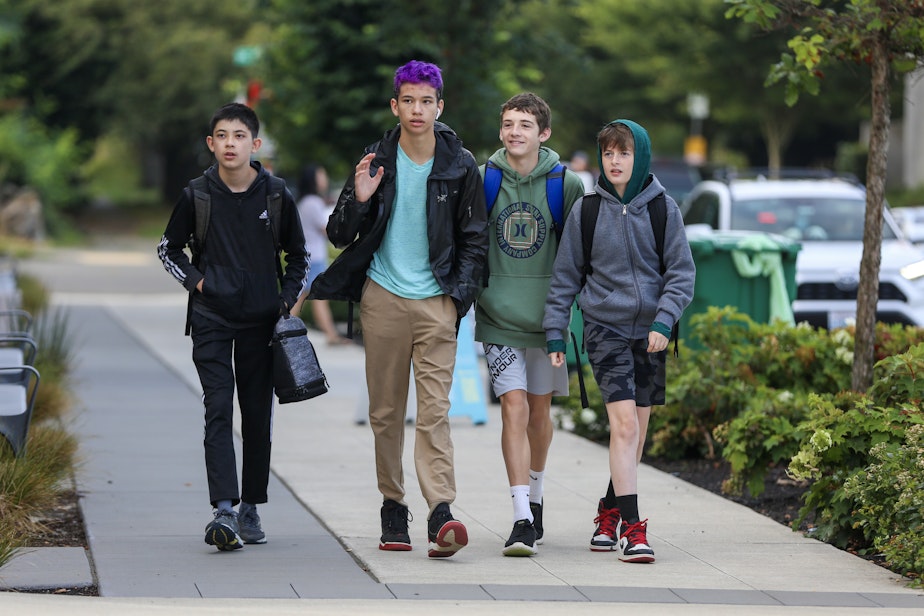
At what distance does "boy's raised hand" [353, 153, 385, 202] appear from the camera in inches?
252

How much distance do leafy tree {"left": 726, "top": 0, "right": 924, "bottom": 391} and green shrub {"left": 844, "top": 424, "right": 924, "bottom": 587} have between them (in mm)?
1468

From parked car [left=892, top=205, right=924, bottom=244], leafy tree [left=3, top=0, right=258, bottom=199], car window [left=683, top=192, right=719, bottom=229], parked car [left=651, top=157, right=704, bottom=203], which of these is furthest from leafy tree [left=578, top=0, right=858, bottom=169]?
car window [left=683, top=192, right=719, bottom=229]

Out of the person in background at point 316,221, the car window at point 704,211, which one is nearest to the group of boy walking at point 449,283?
the car window at point 704,211

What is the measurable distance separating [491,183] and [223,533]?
1.84 metres

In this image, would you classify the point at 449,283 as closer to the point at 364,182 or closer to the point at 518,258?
the point at 518,258

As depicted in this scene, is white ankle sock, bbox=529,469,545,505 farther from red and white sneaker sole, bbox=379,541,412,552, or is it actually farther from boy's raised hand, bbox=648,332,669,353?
boy's raised hand, bbox=648,332,669,353

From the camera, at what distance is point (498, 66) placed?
1783cm

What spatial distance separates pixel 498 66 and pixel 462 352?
7.08 meters

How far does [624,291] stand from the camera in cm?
657

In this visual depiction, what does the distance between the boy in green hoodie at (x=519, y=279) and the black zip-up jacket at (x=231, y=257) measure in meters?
0.91

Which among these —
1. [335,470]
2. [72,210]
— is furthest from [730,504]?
[72,210]

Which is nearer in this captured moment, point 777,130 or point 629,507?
point 629,507

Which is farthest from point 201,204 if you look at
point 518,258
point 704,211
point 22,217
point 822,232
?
point 22,217

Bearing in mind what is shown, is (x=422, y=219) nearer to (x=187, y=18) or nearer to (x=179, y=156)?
(x=187, y=18)
